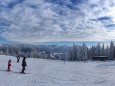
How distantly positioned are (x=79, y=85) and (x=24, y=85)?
530cm

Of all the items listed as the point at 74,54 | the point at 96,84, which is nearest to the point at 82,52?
the point at 74,54

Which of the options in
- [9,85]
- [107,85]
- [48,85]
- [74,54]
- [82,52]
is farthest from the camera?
[74,54]

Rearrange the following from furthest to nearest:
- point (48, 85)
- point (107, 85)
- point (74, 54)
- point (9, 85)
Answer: point (74, 54)
point (107, 85)
point (48, 85)
point (9, 85)

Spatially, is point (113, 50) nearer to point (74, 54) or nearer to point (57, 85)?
point (74, 54)

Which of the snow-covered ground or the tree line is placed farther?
the tree line

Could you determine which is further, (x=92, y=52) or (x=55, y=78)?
(x=92, y=52)

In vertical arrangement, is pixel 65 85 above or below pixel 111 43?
below

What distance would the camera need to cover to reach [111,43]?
143500 millimetres

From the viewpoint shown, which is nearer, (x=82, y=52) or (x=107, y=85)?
(x=107, y=85)

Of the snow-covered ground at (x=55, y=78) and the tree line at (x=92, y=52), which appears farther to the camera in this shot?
the tree line at (x=92, y=52)

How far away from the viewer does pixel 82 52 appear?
12975cm

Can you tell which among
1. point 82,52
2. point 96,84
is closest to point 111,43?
point 82,52

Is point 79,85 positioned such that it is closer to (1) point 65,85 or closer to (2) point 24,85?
(1) point 65,85

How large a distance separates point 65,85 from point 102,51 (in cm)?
12642
